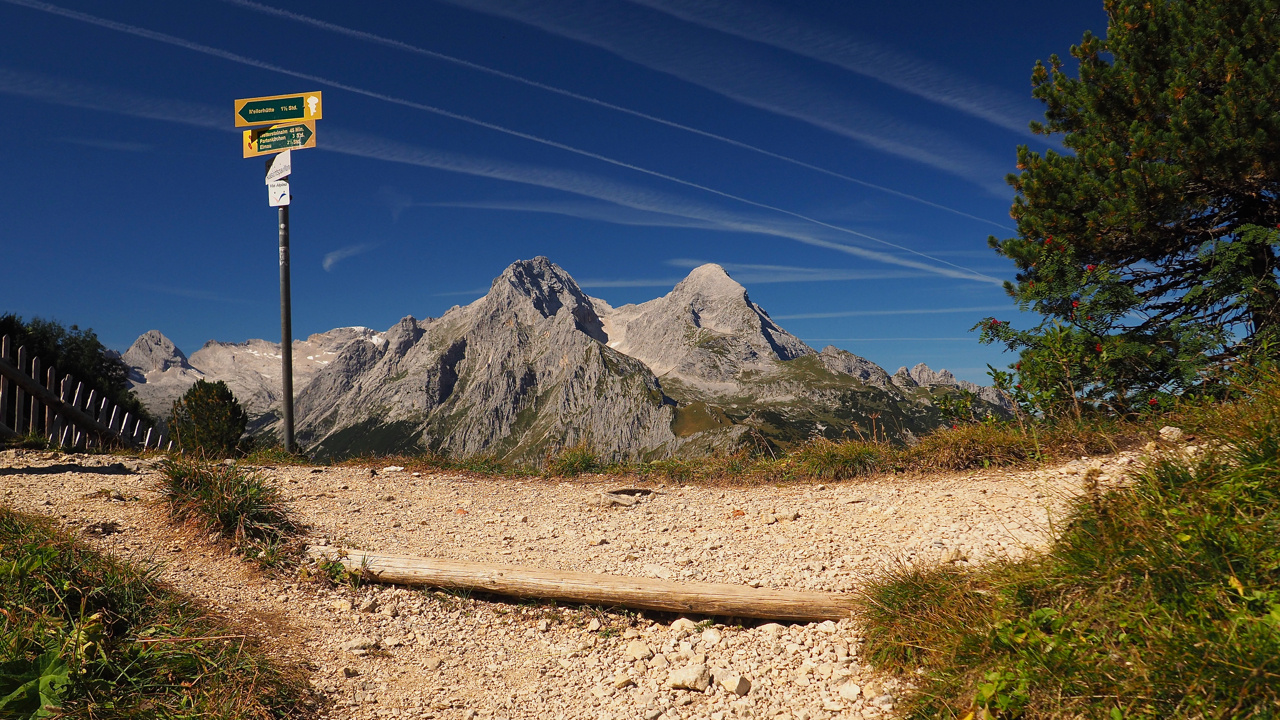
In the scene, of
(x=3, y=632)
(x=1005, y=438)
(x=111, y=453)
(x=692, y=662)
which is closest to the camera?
(x=3, y=632)

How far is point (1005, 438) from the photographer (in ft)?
27.5

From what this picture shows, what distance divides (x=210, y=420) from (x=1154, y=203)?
19.3 metres

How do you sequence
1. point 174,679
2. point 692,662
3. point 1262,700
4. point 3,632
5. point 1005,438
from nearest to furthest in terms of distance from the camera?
point 1262,700
point 3,632
point 174,679
point 692,662
point 1005,438

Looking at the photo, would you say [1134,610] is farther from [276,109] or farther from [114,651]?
[276,109]

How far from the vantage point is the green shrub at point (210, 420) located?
13.4m

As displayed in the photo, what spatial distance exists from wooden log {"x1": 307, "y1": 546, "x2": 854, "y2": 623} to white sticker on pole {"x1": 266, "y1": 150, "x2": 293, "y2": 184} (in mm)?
9087

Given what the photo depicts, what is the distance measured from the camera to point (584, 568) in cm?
606

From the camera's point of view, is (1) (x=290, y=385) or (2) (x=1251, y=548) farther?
(1) (x=290, y=385)

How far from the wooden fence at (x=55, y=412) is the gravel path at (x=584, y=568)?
4.02 m

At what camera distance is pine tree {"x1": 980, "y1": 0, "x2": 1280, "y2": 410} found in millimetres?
8320

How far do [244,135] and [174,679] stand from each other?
38.4ft

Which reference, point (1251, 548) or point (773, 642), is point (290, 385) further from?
point (1251, 548)

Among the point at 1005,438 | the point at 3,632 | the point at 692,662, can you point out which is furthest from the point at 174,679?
the point at 1005,438

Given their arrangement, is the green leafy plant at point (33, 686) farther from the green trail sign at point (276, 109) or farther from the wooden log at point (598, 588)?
the green trail sign at point (276, 109)
